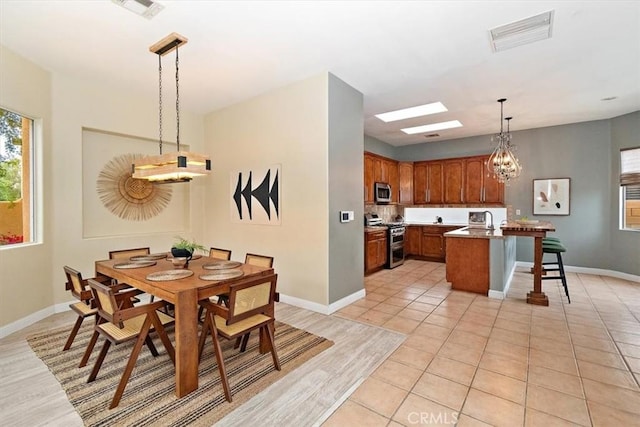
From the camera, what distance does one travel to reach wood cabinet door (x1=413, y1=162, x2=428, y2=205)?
289 inches

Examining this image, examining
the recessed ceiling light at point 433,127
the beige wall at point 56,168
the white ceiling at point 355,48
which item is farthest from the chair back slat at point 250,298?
the recessed ceiling light at point 433,127

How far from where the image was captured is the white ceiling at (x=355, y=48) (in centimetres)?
246

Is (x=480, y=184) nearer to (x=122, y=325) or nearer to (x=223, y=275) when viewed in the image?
(x=223, y=275)

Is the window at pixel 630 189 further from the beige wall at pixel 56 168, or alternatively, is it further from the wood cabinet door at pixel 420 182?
the beige wall at pixel 56 168

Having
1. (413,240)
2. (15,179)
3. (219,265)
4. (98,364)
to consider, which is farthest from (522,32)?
(15,179)

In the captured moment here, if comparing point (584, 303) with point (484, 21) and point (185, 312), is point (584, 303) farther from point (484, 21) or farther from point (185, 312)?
point (185, 312)

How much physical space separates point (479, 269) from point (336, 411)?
3.36 metres

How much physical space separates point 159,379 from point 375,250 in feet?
13.7

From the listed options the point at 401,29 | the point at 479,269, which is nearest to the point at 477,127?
the point at 479,269

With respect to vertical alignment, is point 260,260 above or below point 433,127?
below

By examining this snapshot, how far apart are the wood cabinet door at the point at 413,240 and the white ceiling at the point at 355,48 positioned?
328 cm

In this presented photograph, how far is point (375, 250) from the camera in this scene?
569cm

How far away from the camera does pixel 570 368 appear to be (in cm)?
242

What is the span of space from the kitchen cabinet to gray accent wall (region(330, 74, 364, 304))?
123 centimetres
